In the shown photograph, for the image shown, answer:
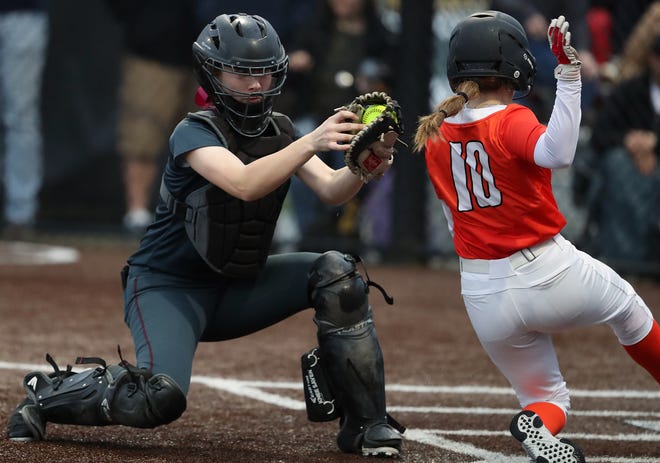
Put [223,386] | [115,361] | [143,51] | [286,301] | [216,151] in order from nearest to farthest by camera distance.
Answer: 1. [216,151]
2. [286,301]
3. [223,386]
4. [115,361]
5. [143,51]

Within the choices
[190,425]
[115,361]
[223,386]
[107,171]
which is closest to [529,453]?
[190,425]

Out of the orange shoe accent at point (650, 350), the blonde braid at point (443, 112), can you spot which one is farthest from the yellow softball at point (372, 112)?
the orange shoe accent at point (650, 350)

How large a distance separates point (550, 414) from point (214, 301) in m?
1.27

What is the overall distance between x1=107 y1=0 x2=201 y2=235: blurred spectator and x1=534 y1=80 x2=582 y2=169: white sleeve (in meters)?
7.83

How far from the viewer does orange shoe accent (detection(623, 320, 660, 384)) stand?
14.7ft

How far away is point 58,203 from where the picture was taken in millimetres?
12758

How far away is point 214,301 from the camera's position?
488 centimetres

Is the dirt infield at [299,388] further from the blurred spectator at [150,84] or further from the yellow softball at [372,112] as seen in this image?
the blurred spectator at [150,84]

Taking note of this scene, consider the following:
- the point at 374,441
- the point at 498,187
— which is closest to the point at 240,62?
the point at 498,187

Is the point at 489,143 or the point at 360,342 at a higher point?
the point at 489,143

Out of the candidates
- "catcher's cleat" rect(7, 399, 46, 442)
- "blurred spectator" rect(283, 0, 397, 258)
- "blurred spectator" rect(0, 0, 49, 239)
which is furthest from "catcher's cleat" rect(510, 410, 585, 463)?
"blurred spectator" rect(0, 0, 49, 239)

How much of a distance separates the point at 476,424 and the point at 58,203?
26.9 ft

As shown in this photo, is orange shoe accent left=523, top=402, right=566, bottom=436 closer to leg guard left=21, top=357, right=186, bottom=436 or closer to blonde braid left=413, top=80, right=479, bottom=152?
blonde braid left=413, top=80, right=479, bottom=152

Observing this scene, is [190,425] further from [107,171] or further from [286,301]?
[107,171]
